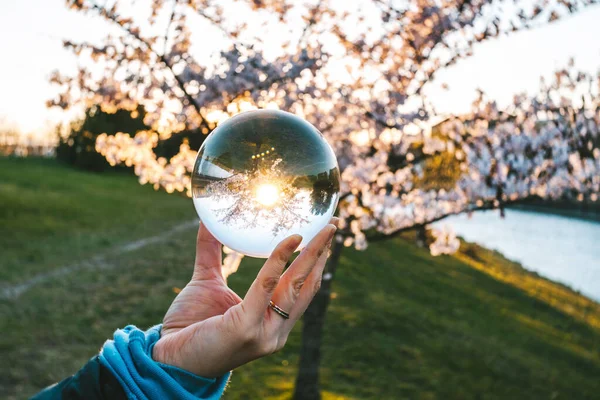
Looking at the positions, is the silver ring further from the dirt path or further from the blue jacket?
the dirt path

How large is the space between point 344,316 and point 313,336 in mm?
5449

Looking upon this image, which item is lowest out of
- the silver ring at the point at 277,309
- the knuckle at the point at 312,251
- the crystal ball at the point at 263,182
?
the silver ring at the point at 277,309

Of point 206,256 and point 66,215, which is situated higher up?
point 206,256

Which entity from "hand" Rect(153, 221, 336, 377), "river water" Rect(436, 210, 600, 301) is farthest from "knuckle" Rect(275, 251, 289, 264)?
"river water" Rect(436, 210, 600, 301)

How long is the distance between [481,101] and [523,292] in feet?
61.4

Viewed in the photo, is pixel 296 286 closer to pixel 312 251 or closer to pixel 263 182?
pixel 312 251

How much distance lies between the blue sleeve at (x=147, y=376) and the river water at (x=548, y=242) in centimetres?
2752

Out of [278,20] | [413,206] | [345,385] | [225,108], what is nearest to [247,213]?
[225,108]

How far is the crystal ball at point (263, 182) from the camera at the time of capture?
1822 millimetres

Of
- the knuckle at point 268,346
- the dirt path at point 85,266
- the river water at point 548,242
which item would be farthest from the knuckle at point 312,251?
the river water at point 548,242

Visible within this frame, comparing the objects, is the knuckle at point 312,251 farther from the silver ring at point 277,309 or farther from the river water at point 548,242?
the river water at point 548,242

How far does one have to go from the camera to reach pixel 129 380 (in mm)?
1590

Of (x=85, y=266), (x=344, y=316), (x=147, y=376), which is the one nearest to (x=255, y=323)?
(x=147, y=376)

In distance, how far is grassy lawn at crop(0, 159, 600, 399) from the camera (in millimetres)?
8312
